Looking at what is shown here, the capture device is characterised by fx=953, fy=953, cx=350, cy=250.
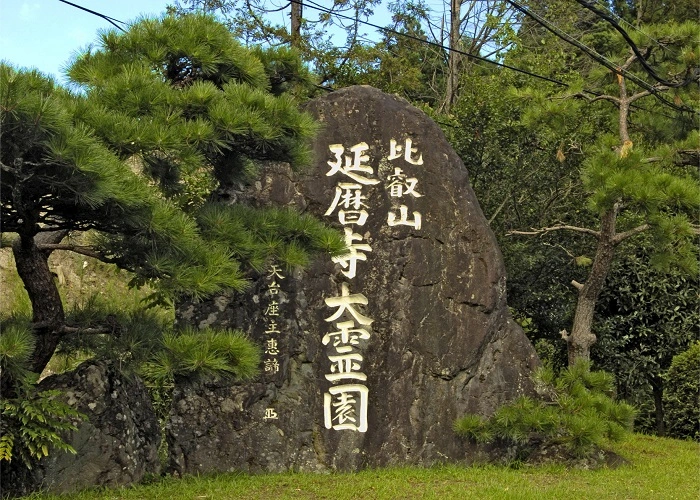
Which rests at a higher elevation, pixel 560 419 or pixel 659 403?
pixel 659 403

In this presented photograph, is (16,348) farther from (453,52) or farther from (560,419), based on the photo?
(453,52)

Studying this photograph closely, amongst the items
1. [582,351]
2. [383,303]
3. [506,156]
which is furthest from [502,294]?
[506,156]

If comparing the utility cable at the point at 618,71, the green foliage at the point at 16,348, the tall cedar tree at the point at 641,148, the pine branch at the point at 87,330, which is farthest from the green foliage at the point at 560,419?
the green foliage at the point at 16,348

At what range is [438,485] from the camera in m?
6.50

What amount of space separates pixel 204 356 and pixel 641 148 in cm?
482

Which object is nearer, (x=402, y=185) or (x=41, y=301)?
(x=41, y=301)

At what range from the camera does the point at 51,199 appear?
464 centimetres

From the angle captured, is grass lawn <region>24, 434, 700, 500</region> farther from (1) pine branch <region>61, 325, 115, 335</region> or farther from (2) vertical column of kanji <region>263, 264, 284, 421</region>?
(1) pine branch <region>61, 325, 115, 335</region>

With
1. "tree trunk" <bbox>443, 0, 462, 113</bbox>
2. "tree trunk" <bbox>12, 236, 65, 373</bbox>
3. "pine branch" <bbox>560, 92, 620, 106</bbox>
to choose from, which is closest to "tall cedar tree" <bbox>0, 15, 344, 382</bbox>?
"tree trunk" <bbox>12, 236, 65, 373</bbox>

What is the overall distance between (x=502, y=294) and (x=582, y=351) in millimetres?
1528

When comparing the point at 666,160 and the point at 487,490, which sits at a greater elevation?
the point at 666,160

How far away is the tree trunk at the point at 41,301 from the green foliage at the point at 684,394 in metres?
6.46

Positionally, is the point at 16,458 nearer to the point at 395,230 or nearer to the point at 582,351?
the point at 395,230

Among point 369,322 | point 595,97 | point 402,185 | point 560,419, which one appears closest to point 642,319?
point 595,97
